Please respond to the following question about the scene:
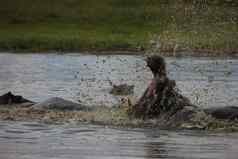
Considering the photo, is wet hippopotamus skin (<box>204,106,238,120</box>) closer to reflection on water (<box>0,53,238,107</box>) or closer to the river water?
the river water

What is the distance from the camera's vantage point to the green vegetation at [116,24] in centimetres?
3938

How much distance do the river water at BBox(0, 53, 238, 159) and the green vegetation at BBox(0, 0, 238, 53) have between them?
3.23 m

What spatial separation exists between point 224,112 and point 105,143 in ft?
9.37

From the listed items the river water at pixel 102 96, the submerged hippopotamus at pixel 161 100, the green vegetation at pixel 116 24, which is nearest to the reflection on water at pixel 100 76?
the river water at pixel 102 96

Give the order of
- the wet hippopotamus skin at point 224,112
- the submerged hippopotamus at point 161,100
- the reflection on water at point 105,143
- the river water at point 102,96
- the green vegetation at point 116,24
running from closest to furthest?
the reflection on water at point 105,143, the river water at point 102,96, the wet hippopotamus skin at point 224,112, the submerged hippopotamus at point 161,100, the green vegetation at point 116,24

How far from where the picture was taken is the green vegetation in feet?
129

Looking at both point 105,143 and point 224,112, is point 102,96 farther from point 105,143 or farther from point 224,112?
point 105,143

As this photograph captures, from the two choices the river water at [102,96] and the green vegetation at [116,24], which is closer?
the river water at [102,96]

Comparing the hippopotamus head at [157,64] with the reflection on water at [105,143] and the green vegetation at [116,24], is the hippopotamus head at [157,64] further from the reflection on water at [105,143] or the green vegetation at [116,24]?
the green vegetation at [116,24]

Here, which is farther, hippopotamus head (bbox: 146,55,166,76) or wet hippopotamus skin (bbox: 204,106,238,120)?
hippopotamus head (bbox: 146,55,166,76)

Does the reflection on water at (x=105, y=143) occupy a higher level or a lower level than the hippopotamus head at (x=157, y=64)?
lower

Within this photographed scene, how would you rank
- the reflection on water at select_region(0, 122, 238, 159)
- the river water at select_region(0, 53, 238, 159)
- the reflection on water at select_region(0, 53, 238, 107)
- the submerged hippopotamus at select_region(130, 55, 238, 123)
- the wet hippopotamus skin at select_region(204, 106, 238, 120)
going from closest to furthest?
the reflection on water at select_region(0, 122, 238, 159) → the river water at select_region(0, 53, 238, 159) → the wet hippopotamus skin at select_region(204, 106, 238, 120) → the submerged hippopotamus at select_region(130, 55, 238, 123) → the reflection on water at select_region(0, 53, 238, 107)

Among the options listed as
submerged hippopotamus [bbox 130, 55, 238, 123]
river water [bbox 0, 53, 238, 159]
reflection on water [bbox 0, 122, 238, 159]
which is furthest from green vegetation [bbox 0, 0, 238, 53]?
reflection on water [bbox 0, 122, 238, 159]

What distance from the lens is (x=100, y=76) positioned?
91.1 feet
